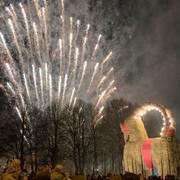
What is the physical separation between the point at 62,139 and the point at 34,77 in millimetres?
23198

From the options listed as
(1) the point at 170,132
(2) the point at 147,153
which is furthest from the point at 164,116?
(2) the point at 147,153

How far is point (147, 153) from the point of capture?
35.6m

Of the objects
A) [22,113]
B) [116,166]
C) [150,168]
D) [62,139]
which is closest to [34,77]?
[22,113]

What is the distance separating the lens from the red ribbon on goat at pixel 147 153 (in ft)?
116

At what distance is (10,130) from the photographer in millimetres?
47594

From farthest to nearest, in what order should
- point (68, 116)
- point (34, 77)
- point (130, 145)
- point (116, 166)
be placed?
point (116, 166) → point (68, 116) → point (130, 145) → point (34, 77)

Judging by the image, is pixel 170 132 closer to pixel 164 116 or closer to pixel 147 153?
pixel 164 116

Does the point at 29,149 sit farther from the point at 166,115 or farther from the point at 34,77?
the point at 166,115

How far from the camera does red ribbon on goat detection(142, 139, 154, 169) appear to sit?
35.4 meters

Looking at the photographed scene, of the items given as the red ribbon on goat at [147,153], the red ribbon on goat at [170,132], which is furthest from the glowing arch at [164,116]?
the red ribbon on goat at [147,153]

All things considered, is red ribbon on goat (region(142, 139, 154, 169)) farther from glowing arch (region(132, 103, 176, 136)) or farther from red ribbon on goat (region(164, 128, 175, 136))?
red ribbon on goat (region(164, 128, 175, 136))

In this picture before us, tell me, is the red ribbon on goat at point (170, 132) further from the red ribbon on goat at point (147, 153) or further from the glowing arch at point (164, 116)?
the red ribbon on goat at point (147, 153)

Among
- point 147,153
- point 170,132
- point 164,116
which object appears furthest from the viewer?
point 164,116

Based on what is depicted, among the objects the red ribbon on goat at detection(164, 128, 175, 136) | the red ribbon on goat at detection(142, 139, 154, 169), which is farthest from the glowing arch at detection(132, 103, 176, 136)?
the red ribbon on goat at detection(142, 139, 154, 169)
